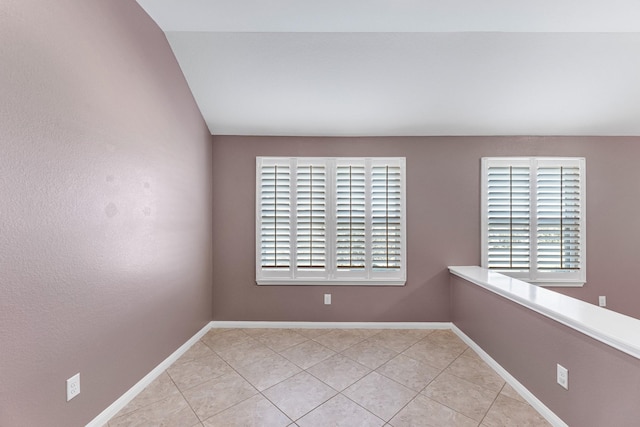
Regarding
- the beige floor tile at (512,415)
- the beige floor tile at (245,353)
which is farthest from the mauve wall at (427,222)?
the beige floor tile at (512,415)

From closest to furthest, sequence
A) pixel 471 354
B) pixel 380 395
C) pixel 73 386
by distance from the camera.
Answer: pixel 73 386
pixel 380 395
pixel 471 354

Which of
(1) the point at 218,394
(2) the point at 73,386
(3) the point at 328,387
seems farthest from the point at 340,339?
(2) the point at 73,386

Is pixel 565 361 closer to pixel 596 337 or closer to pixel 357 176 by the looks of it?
pixel 596 337

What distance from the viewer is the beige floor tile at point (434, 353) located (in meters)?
2.33

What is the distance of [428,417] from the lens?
5.52 ft

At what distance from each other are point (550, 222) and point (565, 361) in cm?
204

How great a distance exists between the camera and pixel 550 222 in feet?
9.86

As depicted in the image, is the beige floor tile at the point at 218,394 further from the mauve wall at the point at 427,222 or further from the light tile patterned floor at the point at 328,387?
the mauve wall at the point at 427,222

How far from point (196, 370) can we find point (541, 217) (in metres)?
4.05

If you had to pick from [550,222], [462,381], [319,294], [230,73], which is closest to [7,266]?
[230,73]

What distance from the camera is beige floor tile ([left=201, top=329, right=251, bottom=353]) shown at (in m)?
2.63

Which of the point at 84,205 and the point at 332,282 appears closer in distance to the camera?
the point at 84,205

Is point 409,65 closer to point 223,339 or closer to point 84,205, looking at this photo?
point 84,205

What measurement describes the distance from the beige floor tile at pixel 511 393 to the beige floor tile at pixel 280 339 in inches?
70.1
